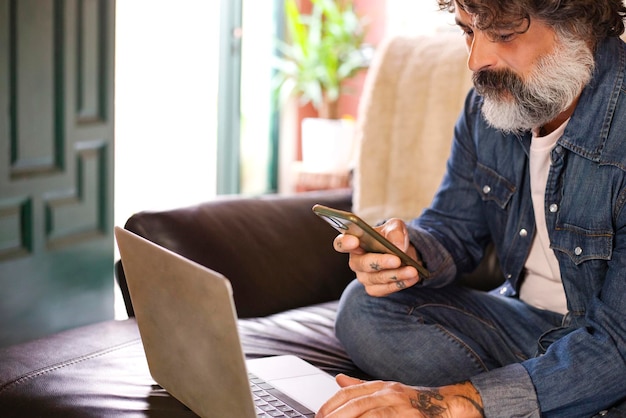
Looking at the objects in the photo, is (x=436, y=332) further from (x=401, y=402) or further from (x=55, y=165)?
(x=55, y=165)

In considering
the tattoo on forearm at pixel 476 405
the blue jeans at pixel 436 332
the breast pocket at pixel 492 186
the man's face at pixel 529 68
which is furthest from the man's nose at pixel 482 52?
the tattoo on forearm at pixel 476 405

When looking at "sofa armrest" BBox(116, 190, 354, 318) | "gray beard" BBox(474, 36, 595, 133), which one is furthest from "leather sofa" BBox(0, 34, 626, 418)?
"gray beard" BBox(474, 36, 595, 133)

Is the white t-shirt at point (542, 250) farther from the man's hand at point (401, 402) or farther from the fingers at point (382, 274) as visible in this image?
the man's hand at point (401, 402)

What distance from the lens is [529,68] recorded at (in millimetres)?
1260

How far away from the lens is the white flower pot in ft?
13.2

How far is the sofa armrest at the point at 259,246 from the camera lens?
166 cm

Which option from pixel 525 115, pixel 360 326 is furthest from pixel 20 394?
pixel 525 115

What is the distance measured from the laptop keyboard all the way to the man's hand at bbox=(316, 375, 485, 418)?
74 millimetres

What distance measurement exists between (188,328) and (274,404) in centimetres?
20

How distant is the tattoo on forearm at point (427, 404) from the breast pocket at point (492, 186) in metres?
0.52

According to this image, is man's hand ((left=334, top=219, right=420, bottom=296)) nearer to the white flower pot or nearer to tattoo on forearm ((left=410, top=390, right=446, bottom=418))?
tattoo on forearm ((left=410, top=390, right=446, bottom=418))

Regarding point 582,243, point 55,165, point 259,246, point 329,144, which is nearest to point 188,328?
point 582,243

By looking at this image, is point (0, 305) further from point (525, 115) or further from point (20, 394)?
point (525, 115)

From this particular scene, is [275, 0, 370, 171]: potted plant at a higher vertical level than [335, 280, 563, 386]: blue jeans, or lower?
higher
